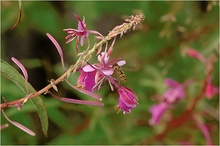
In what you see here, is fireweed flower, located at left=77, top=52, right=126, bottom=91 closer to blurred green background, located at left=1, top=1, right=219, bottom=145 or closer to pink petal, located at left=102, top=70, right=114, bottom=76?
pink petal, located at left=102, top=70, right=114, bottom=76

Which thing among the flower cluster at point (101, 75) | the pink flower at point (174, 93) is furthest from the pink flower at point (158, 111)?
the flower cluster at point (101, 75)

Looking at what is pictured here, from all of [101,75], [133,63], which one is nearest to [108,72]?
[101,75]

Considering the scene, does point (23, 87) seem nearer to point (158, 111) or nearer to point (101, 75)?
point (101, 75)

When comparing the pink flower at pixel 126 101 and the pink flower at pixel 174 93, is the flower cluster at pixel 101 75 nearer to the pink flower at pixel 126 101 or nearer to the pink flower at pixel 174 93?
the pink flower at pixel 126 101

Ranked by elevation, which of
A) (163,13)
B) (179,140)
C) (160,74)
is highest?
(163,13)

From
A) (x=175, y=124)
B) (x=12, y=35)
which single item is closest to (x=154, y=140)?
(x=175, y=124)

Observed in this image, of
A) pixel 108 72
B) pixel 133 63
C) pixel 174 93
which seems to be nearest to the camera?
pixel 108 72

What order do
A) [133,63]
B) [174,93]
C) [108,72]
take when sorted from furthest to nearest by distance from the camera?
[133,63] < [174,93] < [108,72]

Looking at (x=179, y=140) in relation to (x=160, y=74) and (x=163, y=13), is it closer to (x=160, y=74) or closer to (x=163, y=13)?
(x=160, y=74)
